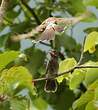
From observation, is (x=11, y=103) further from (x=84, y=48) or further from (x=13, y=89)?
(x=84, y=48)

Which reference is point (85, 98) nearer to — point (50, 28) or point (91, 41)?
point (91, 41)

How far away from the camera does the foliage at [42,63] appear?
0.80 metres

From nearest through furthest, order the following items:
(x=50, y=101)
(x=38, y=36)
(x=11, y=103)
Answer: (x=38, y=36) < (x=11, y=103) < (x=50, y=101)

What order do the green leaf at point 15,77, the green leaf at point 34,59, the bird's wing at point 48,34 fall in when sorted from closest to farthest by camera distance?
the bird's wing at point 48,34 < the green leaf at point 15,77 < the green leaf at point 34,59

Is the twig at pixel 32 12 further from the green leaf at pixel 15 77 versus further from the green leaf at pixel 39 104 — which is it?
the green leaf at pixel 15 77

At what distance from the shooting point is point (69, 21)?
0.71 m

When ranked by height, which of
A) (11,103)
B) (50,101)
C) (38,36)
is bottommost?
(50,101)

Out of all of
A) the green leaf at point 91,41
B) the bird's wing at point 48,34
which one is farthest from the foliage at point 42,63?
the bird's wing at point 48,34

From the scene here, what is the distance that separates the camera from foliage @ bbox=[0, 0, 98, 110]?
80cm

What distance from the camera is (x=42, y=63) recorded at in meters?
1.33

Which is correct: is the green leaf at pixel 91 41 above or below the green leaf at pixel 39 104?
above

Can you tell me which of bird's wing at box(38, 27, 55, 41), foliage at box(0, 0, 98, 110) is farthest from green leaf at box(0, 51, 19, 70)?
bird's wing at box(38, 27, 55, 41)

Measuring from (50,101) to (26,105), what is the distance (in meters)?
0.44

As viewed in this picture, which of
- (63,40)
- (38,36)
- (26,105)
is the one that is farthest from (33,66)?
(38,36)
